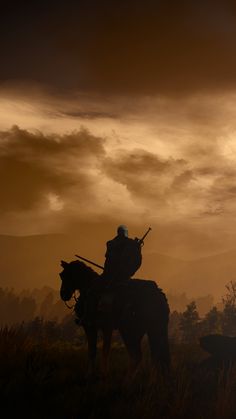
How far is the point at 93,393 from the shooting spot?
8.02 m

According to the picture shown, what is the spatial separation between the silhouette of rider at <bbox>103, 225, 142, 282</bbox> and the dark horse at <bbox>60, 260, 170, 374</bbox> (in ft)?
1.00

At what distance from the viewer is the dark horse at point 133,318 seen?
1051 cm

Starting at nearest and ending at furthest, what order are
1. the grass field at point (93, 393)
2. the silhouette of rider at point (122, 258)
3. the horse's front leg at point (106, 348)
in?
the grass field at point (93, 393) < the horse's front leg at point (106, 348) < the silhouette of rider at point (122, 258)

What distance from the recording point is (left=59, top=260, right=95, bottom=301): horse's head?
39.4 ft

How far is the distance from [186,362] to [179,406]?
17.4 feet

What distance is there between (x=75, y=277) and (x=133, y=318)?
2.27 m

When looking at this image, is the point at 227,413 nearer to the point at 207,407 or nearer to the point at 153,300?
the point at 207,407

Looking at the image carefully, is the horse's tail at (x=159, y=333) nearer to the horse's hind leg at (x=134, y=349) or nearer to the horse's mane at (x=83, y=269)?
the horse's hind leg at (x=134, y=349)

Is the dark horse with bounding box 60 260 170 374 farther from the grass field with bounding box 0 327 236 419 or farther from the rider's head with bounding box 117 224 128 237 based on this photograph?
the rider's head with bounding box 117 224 128 237

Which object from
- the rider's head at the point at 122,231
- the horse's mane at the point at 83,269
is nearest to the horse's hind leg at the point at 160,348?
the horse's mane at the point at 83,269

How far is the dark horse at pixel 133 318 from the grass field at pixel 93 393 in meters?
0.49

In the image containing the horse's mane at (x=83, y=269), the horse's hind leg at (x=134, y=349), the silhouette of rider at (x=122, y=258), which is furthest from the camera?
the horse's mane at (x=83, y=269)

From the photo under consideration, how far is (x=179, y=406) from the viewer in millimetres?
7668

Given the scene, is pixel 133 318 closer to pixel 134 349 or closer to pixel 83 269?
pixel 134 349
